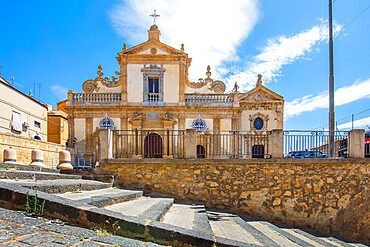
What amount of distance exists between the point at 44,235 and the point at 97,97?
17.0 metres

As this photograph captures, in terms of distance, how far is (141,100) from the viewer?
1859 centimetres

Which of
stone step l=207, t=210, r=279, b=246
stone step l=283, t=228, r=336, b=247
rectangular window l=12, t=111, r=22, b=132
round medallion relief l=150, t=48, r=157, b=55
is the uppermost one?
round medallion relief l=150, t=48, r=157, b=55

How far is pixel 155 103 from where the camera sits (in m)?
18.6

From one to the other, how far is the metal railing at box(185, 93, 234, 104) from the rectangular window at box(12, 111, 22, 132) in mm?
12706

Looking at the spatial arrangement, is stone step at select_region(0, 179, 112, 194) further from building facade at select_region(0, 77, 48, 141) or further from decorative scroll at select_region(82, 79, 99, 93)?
decorative scroll at select_region(82, 79, 99, 93)

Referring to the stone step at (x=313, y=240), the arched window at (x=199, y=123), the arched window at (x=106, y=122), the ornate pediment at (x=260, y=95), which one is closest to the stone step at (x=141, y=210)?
the stone step at (x=313, y=240)

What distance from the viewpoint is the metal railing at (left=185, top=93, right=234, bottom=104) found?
18703 mm

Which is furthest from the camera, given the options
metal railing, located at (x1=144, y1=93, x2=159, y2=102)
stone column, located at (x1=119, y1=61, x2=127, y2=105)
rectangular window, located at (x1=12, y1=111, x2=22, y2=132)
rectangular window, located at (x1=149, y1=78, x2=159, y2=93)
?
rectangular window, located at (x1=149, y1=78, x2=159, y2=93)

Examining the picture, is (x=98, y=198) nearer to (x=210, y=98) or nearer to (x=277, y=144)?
(x=277, y=144)

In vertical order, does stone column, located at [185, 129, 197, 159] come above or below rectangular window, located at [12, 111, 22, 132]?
below

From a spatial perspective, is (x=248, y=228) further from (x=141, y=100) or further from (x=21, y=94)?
(x=21, y=94)

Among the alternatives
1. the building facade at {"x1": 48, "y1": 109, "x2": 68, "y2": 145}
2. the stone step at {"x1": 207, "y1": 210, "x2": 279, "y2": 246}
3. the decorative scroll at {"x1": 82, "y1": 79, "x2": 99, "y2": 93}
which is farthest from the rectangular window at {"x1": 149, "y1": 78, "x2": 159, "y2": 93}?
the stone step at {"x1": 207, "y1": 210, "x2": 279, "y2": 246}

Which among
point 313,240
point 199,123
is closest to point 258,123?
point 199,123

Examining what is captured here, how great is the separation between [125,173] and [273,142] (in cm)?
511
